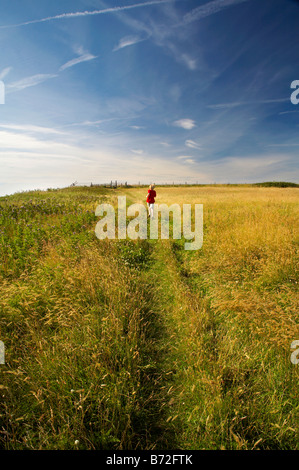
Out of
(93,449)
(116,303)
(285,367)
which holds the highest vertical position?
(116,303)

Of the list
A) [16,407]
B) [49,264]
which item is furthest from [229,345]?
[49,264]

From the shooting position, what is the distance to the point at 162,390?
262 cm

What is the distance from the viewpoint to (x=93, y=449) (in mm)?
1949

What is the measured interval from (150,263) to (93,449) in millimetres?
5248

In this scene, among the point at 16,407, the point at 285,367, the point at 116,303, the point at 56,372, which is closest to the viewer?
the point at 16,407

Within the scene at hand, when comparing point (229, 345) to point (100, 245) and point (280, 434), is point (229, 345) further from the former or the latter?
point (100, 245)

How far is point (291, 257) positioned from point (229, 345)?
11.5 ft

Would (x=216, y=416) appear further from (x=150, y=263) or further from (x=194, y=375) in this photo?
(x=150, y=263)

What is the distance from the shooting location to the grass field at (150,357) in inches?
82.7

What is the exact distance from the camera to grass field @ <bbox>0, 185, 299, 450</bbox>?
2100 mm

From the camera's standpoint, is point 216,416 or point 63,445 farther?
point 216,416

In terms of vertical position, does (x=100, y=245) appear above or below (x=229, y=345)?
above

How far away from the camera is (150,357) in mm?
3025

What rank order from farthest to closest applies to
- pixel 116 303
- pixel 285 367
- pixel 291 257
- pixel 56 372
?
pixel 291 257, pixel 116 303, pixel 285 367, pixel 56 372
